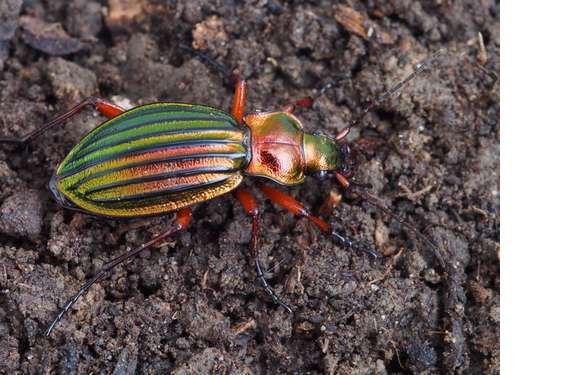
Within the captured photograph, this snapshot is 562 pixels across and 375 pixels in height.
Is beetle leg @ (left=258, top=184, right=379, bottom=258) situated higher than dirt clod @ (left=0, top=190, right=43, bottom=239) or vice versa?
beetle leg @ (left=258, top=184, right=379, bottom=258)

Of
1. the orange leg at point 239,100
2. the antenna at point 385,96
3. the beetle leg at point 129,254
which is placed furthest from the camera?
the antenna at point 385,96

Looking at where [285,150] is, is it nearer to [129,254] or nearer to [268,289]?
[268,289]

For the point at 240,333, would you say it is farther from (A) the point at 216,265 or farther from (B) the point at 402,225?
(B) the point at 402,225

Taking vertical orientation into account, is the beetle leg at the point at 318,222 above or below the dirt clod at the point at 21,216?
above

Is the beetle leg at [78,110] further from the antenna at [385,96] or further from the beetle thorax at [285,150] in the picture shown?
the antenna at [385,96]

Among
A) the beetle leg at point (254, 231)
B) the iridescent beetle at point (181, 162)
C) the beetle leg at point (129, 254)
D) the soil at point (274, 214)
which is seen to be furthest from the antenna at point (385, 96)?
the beetle leg at point (129, 254)

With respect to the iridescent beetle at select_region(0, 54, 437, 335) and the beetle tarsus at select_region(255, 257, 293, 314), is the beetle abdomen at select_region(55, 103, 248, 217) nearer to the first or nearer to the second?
the iridescent beetle at select_region(0, 54, 437, 335)

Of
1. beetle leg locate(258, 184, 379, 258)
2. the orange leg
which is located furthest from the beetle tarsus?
the orange leg

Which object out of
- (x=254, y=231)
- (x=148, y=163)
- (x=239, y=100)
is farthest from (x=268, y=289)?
(x=239, y=100)
